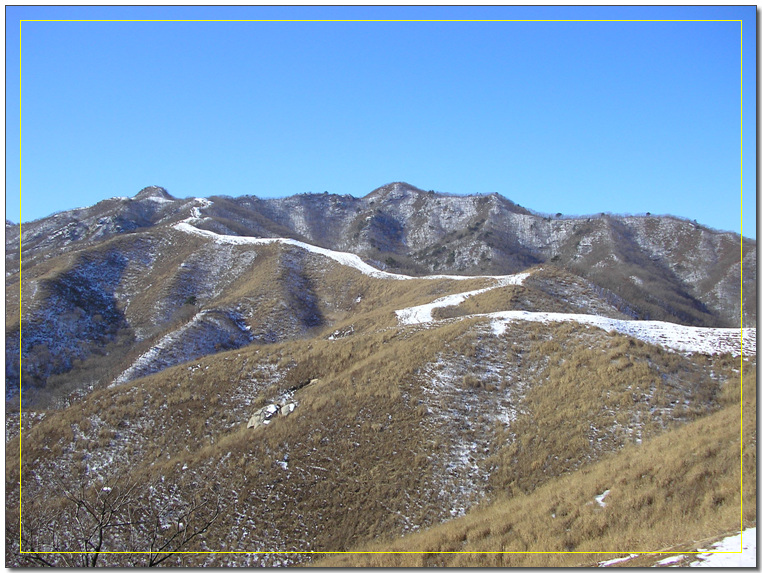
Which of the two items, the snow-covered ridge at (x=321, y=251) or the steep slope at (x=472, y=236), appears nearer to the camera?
the snow-covered ridge at (x=321, y=251)

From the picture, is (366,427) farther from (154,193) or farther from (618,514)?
(154,193)

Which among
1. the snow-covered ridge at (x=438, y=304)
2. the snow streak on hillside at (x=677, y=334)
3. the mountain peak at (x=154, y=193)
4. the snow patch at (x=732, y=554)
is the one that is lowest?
the snow patch at (x=732, y=554)

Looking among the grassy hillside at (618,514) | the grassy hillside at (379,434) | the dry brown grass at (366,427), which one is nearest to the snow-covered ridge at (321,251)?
the dry brown grass at (366,427)

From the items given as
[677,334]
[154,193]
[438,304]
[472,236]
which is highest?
[154,193]

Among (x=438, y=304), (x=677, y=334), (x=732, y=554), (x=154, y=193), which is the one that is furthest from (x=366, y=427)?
(x=154, y=193)

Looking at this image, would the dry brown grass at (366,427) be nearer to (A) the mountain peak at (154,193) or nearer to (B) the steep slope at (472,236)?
(B) the steep slope at (472,236)

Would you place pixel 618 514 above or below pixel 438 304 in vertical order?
below

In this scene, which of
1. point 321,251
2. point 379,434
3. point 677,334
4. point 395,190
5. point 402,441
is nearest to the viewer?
point 402,441

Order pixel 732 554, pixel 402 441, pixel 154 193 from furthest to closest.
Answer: pixel 154 193 < pixel 402 441 < pixel 732 554

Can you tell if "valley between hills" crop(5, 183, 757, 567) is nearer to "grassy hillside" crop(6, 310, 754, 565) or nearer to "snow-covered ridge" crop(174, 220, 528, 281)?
"grassy hillside" crop(6, 310, 754, 565)
